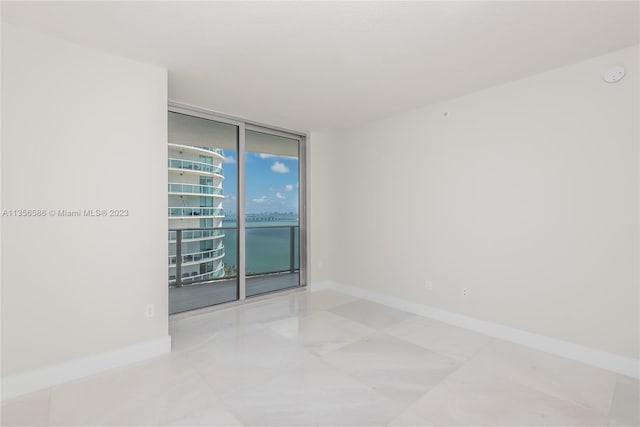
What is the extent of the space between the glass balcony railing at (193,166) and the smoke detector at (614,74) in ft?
13.7

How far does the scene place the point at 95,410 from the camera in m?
1.87

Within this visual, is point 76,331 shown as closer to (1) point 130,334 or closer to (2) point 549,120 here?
(1) point 130,334

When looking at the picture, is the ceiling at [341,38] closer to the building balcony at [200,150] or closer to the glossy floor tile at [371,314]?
the building balcony at [200,150]

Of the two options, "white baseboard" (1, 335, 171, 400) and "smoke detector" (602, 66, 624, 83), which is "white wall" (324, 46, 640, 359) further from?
"white baseboard" (1, 335, 171, 400)

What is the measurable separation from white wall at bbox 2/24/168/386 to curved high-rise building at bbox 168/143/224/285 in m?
1.45

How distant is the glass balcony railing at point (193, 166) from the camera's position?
3982 mm

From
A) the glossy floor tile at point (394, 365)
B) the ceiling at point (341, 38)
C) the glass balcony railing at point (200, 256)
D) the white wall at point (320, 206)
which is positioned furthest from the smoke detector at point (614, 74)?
the glass balcony railing at point (200, 256)

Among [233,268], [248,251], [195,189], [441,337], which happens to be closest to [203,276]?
[233,268]

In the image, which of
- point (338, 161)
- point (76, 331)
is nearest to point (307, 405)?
point (76, 331)

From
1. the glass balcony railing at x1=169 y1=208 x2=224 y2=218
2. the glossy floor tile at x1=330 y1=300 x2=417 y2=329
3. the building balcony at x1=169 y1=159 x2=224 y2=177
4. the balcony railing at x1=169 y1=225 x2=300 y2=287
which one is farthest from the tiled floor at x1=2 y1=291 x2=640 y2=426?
the building balcony at x1=169 y1=159 x2=224 y2=177

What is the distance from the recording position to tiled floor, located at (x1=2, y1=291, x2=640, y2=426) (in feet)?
5.95

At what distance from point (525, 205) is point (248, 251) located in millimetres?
3461

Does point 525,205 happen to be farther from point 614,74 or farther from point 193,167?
point 193,167

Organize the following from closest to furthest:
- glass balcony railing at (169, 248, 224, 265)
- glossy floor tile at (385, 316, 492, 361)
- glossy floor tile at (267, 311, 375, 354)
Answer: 1. glossy floor tile at (385, 316, 492, 361)
2. glossy floor tile at (267, 311, 375, 354)
3. glass balcony railing at (169, 248, 224, 265)
